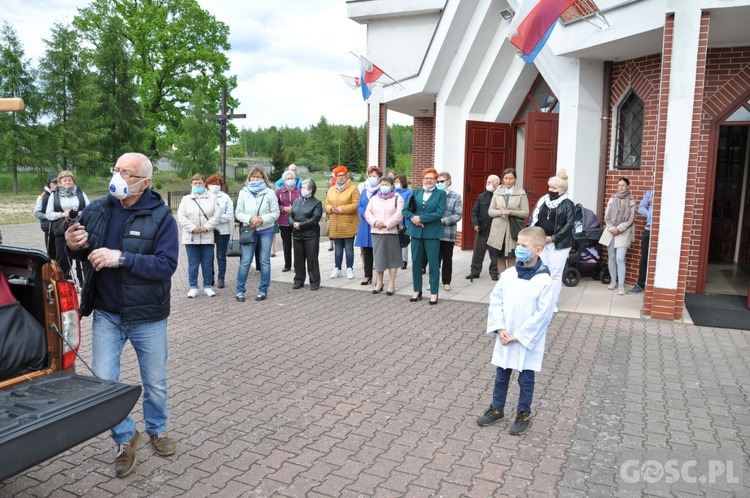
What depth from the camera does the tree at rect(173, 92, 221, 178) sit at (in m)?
38.3

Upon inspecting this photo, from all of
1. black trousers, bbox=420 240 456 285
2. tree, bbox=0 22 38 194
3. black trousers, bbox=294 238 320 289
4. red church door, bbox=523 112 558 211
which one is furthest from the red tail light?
tree, bbox=0 22 38 194

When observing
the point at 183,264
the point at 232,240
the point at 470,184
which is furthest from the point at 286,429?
the point at 470,184

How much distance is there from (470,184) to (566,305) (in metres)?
5.51

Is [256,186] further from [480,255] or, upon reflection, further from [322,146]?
[322,146]

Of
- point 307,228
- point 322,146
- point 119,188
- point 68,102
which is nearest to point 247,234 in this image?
point 307,228

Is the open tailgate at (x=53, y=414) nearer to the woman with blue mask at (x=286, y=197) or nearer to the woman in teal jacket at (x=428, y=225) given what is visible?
the woman in teal jacket at (x=428, y=225)

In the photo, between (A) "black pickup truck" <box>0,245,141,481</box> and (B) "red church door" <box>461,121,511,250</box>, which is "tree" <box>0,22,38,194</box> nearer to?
(B) "red church door" <box>461,121,511,250</box>

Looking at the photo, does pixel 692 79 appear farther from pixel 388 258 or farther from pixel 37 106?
pixel 37 106

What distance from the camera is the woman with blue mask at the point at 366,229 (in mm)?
10922

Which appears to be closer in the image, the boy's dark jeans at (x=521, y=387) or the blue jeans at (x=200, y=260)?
the boy's dark jeans at (x=521, y=387)

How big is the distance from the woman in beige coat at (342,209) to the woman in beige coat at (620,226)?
13.7ft

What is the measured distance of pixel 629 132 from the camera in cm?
1095

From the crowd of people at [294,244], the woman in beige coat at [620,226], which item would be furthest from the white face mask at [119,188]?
the woman in beige coat at [620,226]

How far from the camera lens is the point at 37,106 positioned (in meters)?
35.6
